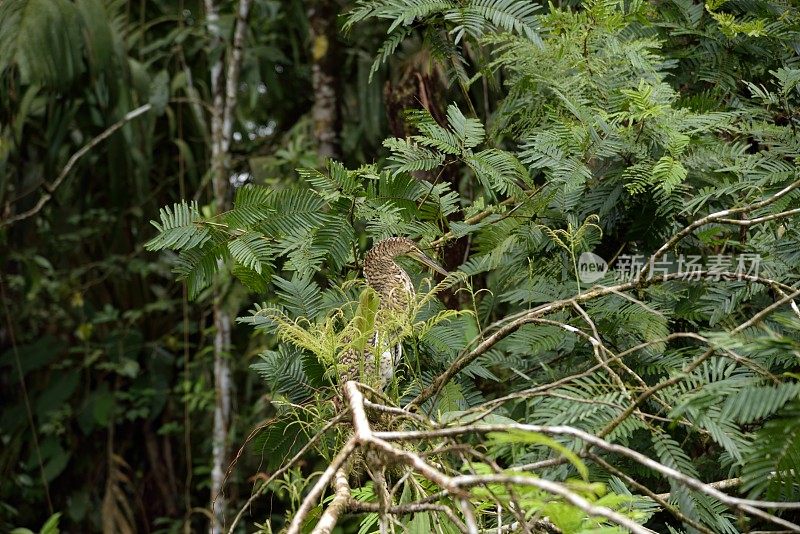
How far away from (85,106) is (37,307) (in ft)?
4.19

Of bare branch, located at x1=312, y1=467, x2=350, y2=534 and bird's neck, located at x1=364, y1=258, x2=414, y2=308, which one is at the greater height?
bare branch, located at x1=312, y1=467, x2=350, y2=534

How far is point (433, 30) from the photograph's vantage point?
1.82 meters

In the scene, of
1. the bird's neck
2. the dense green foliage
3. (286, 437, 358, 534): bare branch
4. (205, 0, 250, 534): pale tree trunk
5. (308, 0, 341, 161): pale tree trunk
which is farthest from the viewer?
(205, 0, 250, 534): pale tree trunk

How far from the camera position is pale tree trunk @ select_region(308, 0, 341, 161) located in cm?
314

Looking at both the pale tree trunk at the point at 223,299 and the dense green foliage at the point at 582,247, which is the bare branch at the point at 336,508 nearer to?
the dense green foliage at the point at 582,247

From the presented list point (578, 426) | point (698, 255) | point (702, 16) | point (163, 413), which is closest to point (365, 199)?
point (578, 426)

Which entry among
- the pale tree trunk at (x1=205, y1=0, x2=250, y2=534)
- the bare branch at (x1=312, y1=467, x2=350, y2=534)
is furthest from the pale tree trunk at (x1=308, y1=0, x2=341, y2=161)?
the bare branch at (x1=312, y1=467, x2=350, y2=534)

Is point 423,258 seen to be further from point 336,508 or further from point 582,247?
point 336,508

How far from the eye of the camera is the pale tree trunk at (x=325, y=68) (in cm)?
314

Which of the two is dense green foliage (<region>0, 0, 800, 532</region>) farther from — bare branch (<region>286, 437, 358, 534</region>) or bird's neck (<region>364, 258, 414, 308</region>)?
bare branch (<region>286, 437, 358, 534</region>)

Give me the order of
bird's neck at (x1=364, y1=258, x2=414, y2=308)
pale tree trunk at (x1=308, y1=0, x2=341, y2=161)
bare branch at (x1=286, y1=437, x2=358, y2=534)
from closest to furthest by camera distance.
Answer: bare branch at (x1=286, y1=437, x2=358, y2=534), bird's neck at (x1=364, y1=258, x2=414, y2=308), pale tree trunk at (x1=308, y1=0, x2=341, y2=161)

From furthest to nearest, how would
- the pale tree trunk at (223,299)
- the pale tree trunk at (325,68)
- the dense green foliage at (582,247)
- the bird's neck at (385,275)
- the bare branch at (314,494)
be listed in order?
1. the pale tree trunk at (223,299)
2. the pale tree trunk at (325,68)
3. the bird's neck at (385,275)
4. the dense green foliage at (582,247)
5. the bare branch at (314,494)

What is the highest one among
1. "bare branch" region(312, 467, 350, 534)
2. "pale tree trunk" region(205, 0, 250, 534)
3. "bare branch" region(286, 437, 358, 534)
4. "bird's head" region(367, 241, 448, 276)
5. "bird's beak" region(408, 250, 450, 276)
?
"bare branch" region(286, 437, 358, 534)

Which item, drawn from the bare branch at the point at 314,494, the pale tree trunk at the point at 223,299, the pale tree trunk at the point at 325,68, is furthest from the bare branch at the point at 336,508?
the pale tree trunk at the point at 223,299
